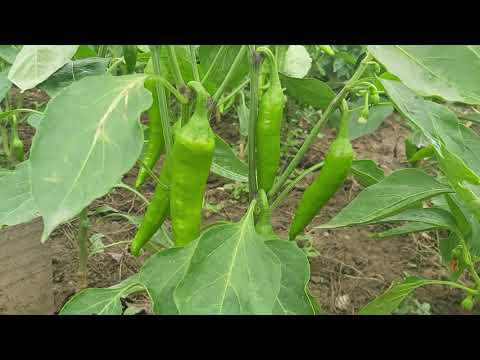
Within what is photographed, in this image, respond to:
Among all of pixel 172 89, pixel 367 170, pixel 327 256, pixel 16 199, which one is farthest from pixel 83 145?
pixel 327 256

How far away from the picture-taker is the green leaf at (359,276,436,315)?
1470 mm

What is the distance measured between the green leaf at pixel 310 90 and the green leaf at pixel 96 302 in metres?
0.64

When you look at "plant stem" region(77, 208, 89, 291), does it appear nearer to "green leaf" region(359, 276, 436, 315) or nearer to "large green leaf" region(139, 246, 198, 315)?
"large green leaf" region(139, 246, 198, 315)

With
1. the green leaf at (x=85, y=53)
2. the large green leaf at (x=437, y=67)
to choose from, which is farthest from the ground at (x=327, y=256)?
the large green leaf at (x=437, y=67)

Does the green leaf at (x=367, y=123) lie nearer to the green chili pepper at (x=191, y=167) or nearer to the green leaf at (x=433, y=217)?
the green leaf at (x=433, y=217)

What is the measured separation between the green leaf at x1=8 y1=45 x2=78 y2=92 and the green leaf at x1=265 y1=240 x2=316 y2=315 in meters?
0.56

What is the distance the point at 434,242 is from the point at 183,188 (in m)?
1.70

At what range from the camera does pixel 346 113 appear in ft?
4.18

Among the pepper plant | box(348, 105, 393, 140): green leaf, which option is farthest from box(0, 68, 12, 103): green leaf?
box(348, 105, 393, 140): green leaf

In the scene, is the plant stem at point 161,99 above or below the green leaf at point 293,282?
above

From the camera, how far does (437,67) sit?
760mm

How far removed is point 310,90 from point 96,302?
74 centimetres

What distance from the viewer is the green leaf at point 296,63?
5.48 feet

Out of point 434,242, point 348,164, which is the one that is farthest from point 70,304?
point 434,242
